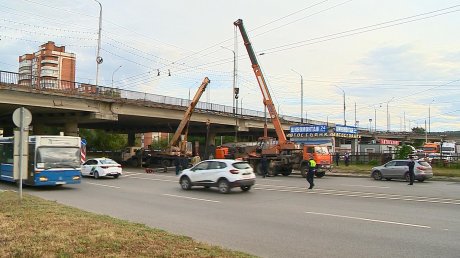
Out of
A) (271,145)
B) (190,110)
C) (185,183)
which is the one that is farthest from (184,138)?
(185,183)

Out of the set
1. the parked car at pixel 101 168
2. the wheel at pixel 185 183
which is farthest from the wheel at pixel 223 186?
the parked car at pixel 101 168

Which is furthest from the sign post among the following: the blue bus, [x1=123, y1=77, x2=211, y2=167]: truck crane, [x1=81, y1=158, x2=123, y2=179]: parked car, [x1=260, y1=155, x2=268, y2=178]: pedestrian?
[x1=123, y1=77, x2=211, y2=167]: truck crane

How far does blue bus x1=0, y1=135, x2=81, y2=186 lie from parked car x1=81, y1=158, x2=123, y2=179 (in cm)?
663

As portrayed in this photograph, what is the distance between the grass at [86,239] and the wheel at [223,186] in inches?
343

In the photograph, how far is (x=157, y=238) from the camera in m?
7.86

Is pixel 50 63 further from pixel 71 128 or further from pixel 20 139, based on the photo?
pixel 20 139

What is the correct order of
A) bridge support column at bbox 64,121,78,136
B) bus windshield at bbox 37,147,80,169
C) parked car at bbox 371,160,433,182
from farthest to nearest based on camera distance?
bridge support column at bbox 64,121,78,136 → parked car at bbox 371,160,433,182 → bus windshield at bbox 37,147,80,169

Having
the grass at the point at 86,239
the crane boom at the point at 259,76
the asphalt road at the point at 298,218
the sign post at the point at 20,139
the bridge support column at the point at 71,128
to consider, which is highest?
the crane boom at the point at 259,76

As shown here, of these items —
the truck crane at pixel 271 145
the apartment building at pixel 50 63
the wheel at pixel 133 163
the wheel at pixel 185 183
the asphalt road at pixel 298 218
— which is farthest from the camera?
the apartment building at pixel 50 63

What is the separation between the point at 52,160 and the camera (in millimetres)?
19969

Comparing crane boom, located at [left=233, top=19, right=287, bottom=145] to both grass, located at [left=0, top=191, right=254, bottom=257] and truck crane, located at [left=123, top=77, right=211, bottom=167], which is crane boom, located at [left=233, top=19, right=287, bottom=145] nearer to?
truck crane, located at [left=123, top=77, right=211, bottom=167]

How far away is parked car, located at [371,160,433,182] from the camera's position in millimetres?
27312

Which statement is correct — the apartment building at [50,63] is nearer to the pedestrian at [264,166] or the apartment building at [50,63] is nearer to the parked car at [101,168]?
the parked car at [101,168]

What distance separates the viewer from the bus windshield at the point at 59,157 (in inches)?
774
